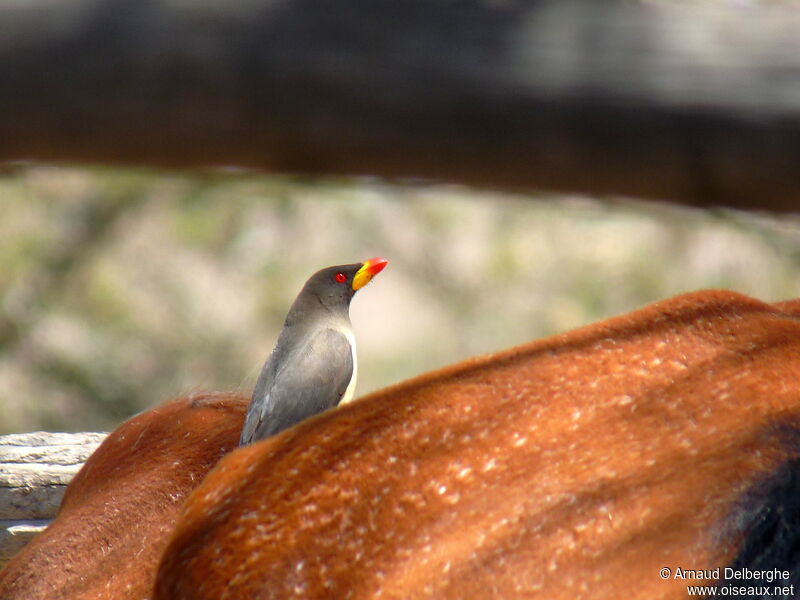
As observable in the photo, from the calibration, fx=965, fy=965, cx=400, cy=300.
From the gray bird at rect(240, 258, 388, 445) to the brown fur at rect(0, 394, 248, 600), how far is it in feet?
0.67

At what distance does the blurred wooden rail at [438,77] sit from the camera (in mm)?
635

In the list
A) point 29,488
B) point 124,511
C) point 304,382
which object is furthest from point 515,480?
point 29,488

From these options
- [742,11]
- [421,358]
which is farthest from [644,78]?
[421,358]

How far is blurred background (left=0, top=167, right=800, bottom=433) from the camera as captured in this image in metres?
4.66

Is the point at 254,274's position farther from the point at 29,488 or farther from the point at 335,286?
the point at 29,488

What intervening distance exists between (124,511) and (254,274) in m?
3.63

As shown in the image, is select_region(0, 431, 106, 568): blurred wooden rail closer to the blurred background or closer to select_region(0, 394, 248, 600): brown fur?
select_region(0, 394, 248, 600): brown fur

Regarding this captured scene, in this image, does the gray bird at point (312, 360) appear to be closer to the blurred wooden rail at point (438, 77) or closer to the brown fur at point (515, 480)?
the brown fur at point (515, 480)

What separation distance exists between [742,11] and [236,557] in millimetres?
615

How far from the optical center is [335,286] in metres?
2.37

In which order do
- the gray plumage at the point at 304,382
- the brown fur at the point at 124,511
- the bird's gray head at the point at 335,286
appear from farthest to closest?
the bird's gray head at the point at 335,286, the gray plumage at the point at 304,382, the brown fur at the point at 124,511

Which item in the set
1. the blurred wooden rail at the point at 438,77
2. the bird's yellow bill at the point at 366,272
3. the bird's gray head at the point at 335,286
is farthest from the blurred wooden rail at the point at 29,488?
the blurred wooden rail at the point at 438,77

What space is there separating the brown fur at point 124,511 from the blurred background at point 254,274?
120 inches

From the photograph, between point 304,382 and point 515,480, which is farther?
point 304,382
